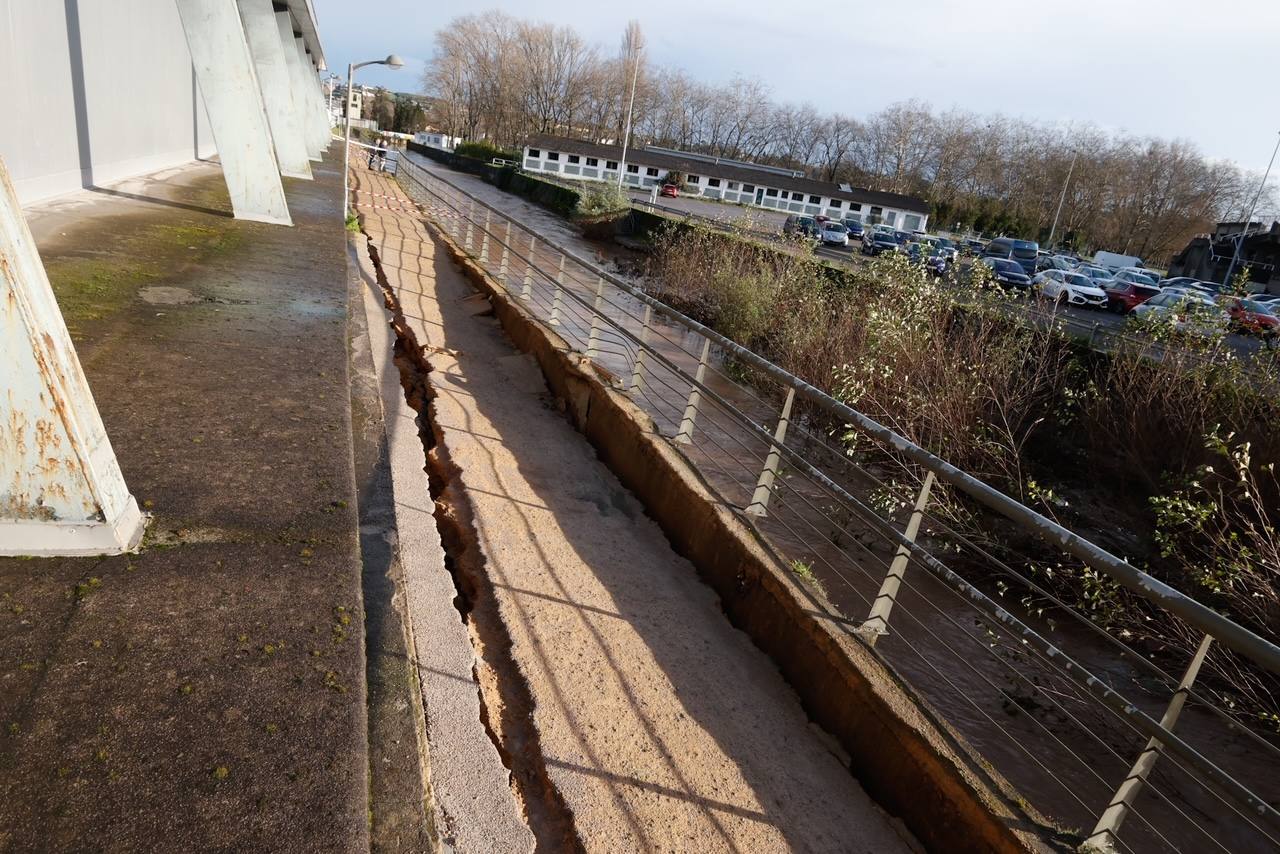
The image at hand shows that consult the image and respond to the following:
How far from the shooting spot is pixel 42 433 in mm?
1954

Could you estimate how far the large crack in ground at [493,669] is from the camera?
295 cm

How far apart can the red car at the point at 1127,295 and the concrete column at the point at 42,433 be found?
116 ft

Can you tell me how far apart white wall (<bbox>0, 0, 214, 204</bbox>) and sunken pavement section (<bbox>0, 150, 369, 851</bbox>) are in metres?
5.19

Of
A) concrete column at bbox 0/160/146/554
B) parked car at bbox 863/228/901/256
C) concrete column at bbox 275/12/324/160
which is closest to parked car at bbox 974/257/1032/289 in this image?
parked car at bbox 863/228/901/256

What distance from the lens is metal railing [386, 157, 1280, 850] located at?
2594 mm

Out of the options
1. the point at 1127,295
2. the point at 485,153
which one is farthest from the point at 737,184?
the point at 1127,295

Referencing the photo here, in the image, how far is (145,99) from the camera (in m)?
12.2

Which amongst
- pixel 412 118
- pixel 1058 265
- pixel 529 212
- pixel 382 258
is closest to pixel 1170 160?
pixel 1058 265

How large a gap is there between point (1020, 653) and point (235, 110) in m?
8.87

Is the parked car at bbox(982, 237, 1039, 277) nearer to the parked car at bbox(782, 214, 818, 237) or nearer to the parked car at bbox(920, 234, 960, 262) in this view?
the parked car at bbox(920, 234, 960, 262)

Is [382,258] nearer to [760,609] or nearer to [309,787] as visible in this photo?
[760,609]

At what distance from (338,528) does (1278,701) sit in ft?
21.7

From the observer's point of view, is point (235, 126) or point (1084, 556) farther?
point (235, 126)

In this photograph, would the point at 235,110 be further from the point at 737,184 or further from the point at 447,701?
the point at 737,184
